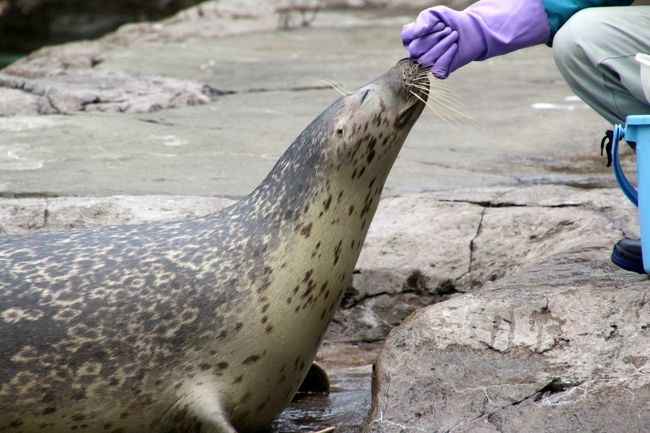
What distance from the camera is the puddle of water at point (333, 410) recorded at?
356cm

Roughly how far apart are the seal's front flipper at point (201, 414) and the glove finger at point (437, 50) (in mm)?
1187

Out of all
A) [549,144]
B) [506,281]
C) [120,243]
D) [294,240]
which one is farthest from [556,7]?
[549,144]

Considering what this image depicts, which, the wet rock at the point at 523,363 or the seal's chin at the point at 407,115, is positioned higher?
the seal's chin at the point at 407,115

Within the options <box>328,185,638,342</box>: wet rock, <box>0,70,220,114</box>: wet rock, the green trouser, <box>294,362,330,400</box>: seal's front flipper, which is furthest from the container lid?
<box>0,70,220,114</box>: wet rock

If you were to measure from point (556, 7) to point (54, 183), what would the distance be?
7.81 feet

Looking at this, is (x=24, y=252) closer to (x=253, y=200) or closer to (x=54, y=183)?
(x=253, y=200)

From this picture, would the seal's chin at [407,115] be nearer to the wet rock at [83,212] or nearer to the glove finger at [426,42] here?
the glove finger at [426,42]

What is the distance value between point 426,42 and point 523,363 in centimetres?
102

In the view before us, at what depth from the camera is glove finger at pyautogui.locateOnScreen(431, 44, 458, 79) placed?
354 cm

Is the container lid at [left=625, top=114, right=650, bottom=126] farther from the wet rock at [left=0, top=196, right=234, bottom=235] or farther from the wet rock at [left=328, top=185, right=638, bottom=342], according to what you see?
the wet rock at [left=0, top=196, right=234, bottom=235]

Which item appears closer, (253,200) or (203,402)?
(203,402)

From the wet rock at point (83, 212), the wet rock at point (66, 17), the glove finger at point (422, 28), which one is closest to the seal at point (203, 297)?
the glove finger at point (422, 28)

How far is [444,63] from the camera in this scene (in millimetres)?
3541

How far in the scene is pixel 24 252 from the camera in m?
3.47
